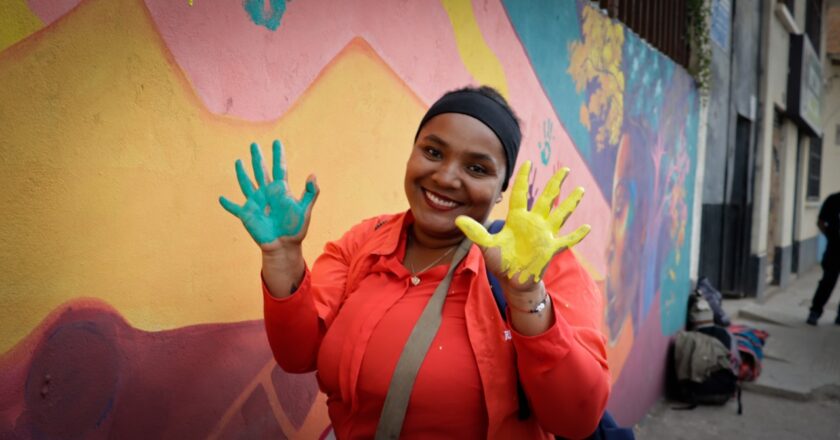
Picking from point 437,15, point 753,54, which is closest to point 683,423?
point 437,15

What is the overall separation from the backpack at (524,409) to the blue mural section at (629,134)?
5.86ft

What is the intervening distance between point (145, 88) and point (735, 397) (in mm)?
5666

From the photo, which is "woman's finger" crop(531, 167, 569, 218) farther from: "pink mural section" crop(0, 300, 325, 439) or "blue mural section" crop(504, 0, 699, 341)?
"blue mural section" crop(504, 0, 699, 341)

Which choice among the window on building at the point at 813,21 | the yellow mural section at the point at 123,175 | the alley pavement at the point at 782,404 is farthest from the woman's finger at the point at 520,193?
the window on building at the point at 813,21

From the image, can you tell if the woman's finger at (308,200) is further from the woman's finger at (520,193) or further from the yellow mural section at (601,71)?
the yellow mural section at (601,71)

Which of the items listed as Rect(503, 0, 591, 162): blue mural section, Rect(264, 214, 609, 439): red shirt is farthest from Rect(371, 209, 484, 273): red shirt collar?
Rect(503, 0, 591, 162): blue mural section

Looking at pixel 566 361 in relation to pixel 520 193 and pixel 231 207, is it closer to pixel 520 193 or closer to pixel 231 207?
pixel 520 193

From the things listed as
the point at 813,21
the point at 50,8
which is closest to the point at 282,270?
the point at 50,8

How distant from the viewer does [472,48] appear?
2.85 metres

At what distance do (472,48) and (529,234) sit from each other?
5.45 ft

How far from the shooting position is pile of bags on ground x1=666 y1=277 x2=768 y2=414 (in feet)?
17.9

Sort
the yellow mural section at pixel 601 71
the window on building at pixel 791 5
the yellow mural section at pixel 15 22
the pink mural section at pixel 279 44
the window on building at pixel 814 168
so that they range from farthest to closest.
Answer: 1. the window on building at pixel 814 168
2. the window on building at pixel 791 5
3. the yellow mural section at pixel 601 71
4. the pink mural section at pixel 279 44
5. the yellow mural section at pixel 15 22

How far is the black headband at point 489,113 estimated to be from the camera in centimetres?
161

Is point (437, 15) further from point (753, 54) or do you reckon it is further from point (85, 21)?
point (753, 54)
